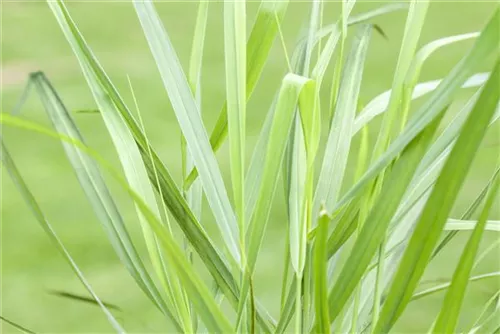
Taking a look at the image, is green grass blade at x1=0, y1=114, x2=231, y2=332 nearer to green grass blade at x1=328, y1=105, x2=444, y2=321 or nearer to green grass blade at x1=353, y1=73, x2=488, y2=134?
green grass blade at x1=328, y1=105, x2=444, y2=321

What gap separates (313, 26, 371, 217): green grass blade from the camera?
0.40 metres

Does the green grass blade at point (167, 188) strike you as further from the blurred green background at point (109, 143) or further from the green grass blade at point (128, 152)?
the blurred green background at point (109, 143)

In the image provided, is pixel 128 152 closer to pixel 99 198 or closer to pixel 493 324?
pixel 99 198

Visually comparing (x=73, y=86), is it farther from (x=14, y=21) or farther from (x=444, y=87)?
(x=444, y=87)

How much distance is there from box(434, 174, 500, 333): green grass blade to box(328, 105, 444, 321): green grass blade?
0.12 feet

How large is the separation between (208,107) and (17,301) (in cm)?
56

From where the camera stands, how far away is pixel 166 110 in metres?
1.22

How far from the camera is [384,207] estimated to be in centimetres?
30

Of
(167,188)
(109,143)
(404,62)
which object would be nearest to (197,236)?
(167,188)

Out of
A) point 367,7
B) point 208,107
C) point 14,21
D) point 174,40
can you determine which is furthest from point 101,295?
point 367,7

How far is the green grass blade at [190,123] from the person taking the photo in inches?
14.2

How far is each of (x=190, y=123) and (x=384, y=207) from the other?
12 centimetres

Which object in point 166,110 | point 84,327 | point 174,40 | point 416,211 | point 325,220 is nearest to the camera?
point 325,220

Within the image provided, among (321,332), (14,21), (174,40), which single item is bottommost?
(321,332)
